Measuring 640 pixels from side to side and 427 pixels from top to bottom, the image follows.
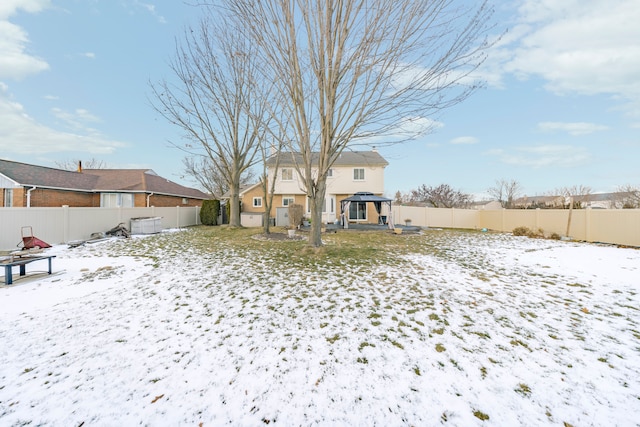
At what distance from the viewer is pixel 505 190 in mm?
40281

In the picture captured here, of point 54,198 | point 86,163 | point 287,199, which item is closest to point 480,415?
point 287,199

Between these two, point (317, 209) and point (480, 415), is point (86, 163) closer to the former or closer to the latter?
point (317, 209)

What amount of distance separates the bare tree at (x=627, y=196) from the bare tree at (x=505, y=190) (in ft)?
37.5

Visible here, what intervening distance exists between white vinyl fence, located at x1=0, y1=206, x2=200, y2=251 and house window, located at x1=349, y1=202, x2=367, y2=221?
15.7m

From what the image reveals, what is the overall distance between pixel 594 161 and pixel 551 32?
23687 mm

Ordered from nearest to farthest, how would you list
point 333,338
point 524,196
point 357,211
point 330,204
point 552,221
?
point 333,338, point 552,221, point 357,211, point 330,204, point 524,196

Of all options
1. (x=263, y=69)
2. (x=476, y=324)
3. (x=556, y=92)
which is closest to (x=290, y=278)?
(x=476, y=324)

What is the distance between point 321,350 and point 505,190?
49.2 m

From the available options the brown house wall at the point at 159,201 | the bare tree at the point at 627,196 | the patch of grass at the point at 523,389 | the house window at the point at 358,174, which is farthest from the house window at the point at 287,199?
the bare tree at the point at 627,196

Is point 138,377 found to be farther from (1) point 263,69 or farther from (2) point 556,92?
(2) point 556,92

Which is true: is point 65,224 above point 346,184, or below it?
below

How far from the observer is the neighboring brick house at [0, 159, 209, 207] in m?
16.1

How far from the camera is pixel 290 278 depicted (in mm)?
5824

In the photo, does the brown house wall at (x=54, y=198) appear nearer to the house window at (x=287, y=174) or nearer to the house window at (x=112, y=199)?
the house window at (x=112, y=199)
